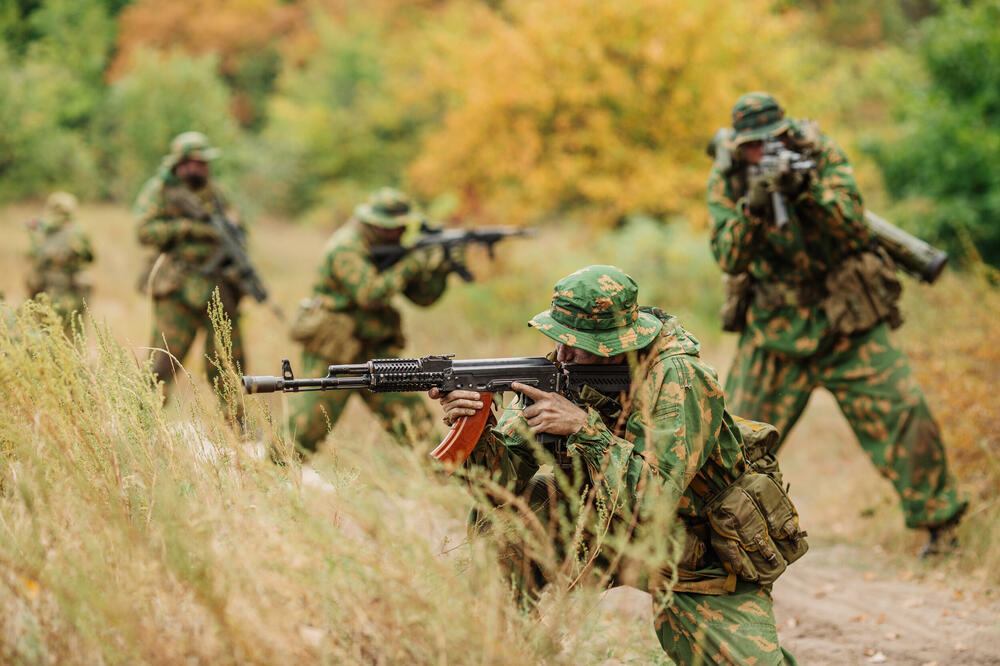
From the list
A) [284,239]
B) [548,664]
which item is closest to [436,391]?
[548,664]

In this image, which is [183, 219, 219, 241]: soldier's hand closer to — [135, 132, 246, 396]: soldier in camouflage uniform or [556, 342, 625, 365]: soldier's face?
[135, 132, 246, 396]: soldier in camouflage uniform

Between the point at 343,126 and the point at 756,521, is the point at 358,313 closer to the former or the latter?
the point at 756,521

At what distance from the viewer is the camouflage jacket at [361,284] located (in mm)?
5730

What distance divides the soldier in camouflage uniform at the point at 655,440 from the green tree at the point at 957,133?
290 inches

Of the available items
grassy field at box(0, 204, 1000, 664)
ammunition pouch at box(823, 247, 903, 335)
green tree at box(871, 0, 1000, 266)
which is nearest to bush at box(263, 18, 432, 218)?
green tree at box(871, 0, 1000, 266)

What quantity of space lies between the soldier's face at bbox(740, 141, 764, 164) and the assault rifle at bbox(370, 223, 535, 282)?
2.15m

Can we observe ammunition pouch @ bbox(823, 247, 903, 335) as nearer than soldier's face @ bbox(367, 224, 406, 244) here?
Yes

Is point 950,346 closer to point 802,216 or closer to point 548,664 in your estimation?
point 802,216

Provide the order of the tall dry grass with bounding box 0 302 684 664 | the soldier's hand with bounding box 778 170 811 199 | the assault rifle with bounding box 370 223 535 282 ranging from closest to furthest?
the tall dry grass with bounding box 0 302 684 664 → the soldier's hand with bounding box 778 170 811 199 → the assault rifle with bounding box 370 223 535 282

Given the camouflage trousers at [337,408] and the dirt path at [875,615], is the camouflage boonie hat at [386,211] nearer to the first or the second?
the camouflage trousers at [337,408]

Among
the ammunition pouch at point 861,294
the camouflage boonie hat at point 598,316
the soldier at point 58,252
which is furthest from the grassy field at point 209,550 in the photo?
the soldier at point 58,252

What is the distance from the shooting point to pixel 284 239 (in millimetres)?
18844

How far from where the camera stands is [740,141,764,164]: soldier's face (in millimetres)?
4824

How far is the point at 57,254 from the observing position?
8.75 meters
